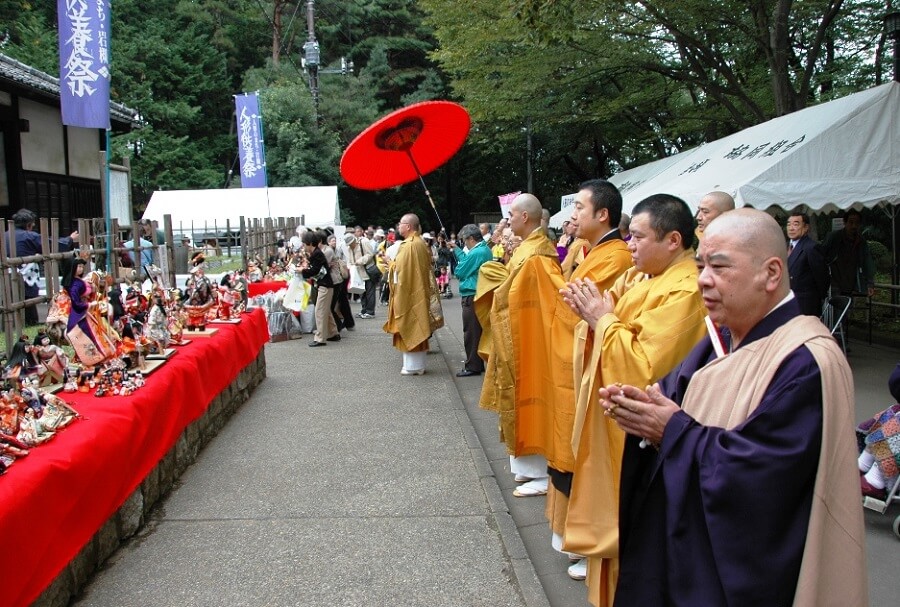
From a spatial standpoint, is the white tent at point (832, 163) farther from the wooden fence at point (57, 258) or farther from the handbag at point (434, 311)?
the wooden fence at point (57, 258)

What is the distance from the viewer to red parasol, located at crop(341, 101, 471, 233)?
766 centimetres

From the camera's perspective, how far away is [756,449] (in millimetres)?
1832

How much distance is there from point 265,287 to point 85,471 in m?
8.57

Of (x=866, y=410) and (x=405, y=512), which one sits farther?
(x=866, y=410)

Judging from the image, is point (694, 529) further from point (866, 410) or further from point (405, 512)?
point (866, 410)

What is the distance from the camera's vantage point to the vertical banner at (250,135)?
16.1m

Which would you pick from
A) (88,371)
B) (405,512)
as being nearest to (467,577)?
(405,512)

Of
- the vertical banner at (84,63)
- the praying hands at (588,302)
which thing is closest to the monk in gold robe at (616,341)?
the praying hands at (588,302)

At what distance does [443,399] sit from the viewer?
779 cm

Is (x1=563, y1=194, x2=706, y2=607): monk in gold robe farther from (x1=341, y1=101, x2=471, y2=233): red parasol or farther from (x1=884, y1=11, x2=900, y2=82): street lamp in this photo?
(x1=884, y1=11, x2=900, y2=82): street lamp

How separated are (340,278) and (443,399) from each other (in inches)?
162

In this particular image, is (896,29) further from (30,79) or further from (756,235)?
(30,79)

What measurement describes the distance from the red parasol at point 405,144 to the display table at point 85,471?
10.3 feet

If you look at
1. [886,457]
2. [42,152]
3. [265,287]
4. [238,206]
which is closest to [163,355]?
[886,457]
